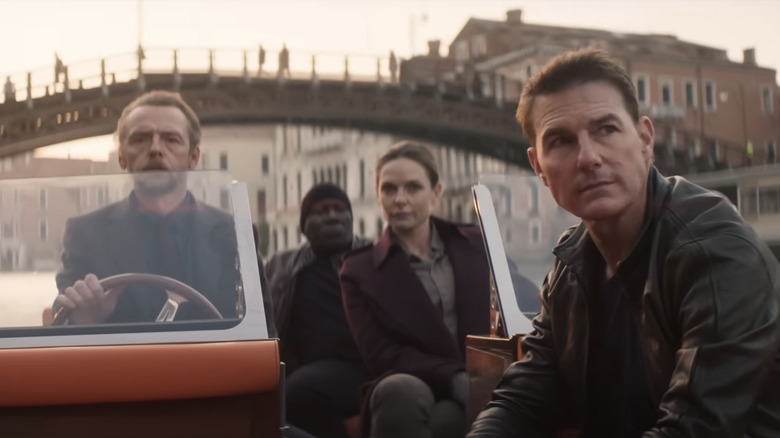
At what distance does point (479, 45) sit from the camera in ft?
224

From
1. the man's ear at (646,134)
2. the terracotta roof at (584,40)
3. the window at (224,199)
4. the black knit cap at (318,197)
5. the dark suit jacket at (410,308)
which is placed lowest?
the dark suit jacket at (410,308)

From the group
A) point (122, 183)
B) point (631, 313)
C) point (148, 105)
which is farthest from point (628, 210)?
point (148, 105)

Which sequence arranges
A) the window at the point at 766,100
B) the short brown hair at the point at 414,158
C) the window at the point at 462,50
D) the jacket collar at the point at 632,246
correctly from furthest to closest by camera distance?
the window at the point at 462,50 → the window at the point at 766,100 → the short brown hair at the point at 414,158 → the jacket collar at the point at 632,246

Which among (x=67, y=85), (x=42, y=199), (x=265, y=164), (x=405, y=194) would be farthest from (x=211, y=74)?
(x=42, y=199)

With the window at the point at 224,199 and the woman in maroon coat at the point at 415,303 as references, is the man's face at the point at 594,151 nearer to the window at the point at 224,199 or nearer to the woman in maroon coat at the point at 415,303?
the window at the point at 224,199

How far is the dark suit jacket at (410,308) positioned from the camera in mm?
3723

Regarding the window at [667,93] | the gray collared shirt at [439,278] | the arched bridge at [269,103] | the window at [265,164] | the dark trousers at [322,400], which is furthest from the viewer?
the window at [265,164]

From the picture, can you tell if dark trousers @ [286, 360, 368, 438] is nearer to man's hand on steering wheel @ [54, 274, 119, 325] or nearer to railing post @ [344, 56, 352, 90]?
man's hand on steering wheel @ [54, 274, 119, 325]

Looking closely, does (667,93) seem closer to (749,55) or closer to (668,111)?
(668,111)

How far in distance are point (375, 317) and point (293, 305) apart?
31.0 inches

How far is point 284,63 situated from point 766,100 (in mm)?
29290

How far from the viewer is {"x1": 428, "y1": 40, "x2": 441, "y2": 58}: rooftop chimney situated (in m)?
69.8

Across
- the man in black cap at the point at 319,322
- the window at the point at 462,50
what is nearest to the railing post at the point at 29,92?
the window at the point at 462,50

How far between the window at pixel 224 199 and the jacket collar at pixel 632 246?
0.90 m
